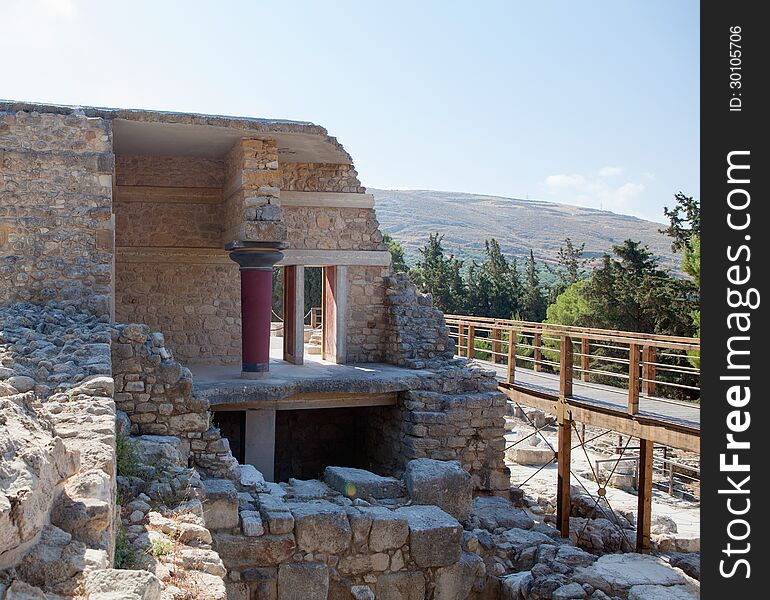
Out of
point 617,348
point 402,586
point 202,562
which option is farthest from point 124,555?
point 617,348

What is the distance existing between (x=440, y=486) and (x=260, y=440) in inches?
149

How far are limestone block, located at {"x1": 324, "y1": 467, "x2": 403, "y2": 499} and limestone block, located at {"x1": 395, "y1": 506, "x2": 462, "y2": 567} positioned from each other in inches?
37.2

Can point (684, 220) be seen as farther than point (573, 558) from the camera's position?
Yes

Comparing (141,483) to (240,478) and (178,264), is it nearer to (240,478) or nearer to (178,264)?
(240,478)

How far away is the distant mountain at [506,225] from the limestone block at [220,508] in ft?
225

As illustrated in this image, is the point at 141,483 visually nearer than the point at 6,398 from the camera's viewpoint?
No

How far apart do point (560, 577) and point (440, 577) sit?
1322 mm

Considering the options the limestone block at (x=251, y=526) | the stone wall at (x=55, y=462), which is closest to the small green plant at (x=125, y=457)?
the stone wall at (x=55, y=462)

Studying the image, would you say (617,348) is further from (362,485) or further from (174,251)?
(174,251)

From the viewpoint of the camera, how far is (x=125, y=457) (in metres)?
6.07

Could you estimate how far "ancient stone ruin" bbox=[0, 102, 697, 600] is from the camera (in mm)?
4484

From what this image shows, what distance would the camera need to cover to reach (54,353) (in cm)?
681

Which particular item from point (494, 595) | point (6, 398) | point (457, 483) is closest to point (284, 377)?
point (457, 483)
